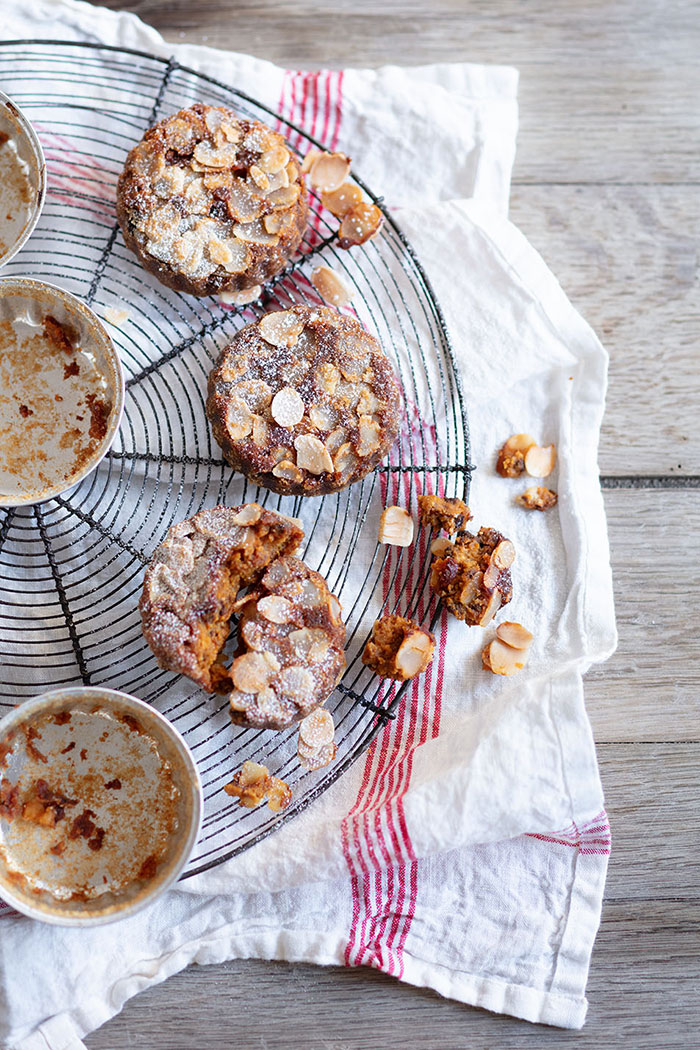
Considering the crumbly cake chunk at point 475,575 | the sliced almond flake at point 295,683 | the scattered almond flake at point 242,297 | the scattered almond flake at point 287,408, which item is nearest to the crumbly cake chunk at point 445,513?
the crumbly cake chunk at point 475,575

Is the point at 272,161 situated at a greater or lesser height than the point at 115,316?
greater

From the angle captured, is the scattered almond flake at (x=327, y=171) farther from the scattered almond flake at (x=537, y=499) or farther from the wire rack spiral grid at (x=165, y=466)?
the scattered almond flake at (x=537, y=499)

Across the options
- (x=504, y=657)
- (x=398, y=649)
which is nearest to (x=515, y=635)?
(x=504, y=657)

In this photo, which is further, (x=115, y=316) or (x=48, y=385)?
(x=115, y=316)

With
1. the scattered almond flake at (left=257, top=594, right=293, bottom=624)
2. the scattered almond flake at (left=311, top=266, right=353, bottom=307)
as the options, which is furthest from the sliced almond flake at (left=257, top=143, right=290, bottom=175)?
the scattered almond flake at (left=257, top=594, right=293, bottom=624)

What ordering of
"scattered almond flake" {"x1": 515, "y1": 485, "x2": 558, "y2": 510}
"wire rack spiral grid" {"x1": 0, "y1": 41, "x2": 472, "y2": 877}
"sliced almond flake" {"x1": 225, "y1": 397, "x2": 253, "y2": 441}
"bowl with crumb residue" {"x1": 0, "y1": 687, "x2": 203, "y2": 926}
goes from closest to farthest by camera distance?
1. "bowl with crumb residue" {"x1": 0, "y1": 687, "x2": 203, "y2": 926}
2. "sliced almond flake" {"x1": 225, "y1": 397, "x2": 253, "y2": 441}
3. "wire rack spiral grid" {"x1": 0, "y1": 41, "x2": 472, "y2": 877}
4. "scattered almond flake" {"x1": 515, "y1": 485, "x2": 558, "y2": 510}

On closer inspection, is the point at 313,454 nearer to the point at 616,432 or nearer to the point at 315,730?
the point at 315,730

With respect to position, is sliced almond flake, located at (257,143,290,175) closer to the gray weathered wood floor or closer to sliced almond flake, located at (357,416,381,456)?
the gray weathered wood floor
